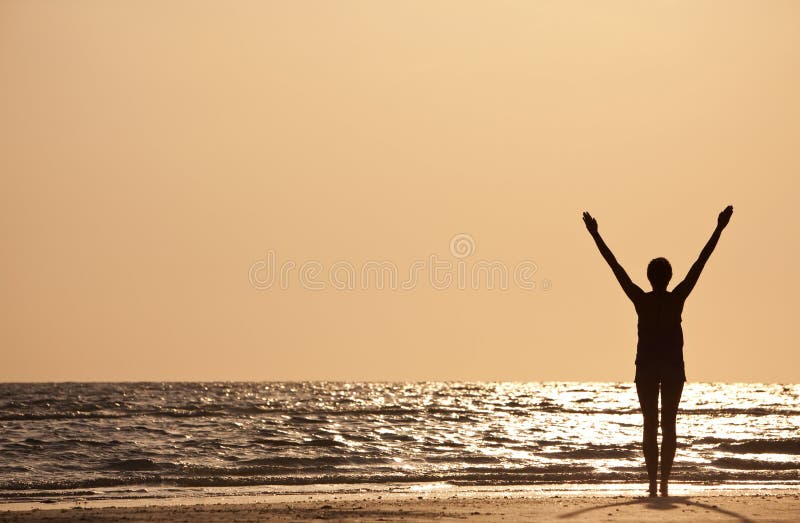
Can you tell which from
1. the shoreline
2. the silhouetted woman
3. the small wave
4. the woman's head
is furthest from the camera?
the small wave

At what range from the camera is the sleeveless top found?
8.73m

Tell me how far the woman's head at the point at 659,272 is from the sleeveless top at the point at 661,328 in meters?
0.08

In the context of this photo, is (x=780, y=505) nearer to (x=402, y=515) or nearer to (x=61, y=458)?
(x=402, y=515)

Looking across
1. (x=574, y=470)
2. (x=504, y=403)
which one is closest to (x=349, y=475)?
(x=574, y=470)

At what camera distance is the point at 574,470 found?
16.2 metres

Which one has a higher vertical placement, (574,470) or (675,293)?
(675,293)

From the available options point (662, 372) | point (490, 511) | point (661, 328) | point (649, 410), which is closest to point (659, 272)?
point (661, 328)

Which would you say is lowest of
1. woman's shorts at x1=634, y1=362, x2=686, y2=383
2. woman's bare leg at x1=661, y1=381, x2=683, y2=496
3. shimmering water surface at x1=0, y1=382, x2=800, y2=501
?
shimmering water surface at x1=0, y1=382, x2=800, y2=501

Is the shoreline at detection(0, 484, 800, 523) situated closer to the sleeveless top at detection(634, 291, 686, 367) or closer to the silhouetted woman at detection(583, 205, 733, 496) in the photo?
the silhouetted woman at detection(583, 205, 733, 496)

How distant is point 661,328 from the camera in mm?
8766

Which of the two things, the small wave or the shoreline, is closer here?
the shoreline

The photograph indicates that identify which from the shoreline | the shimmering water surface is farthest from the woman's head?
the shimmering water surface

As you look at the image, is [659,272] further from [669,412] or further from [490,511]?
[490,511]

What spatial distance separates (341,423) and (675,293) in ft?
64.2
